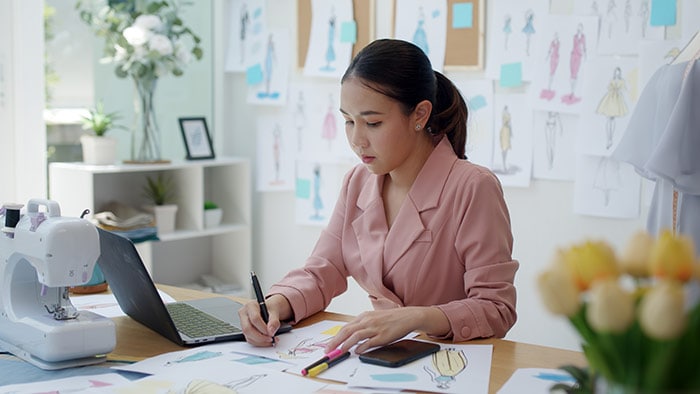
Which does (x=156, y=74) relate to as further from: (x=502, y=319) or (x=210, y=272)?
(x=502, y=319)

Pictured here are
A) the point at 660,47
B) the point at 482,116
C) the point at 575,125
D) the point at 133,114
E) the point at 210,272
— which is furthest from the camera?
the point at 210,272

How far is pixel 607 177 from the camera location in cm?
324

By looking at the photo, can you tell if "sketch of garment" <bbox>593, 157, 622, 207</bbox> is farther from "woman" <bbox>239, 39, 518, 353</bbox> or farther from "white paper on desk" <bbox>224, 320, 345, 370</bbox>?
"white paper on desk" <bbox>224, 320, 345, 370</bbox>

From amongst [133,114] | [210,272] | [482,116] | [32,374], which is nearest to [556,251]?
[32,374]

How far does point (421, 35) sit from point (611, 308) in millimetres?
2964

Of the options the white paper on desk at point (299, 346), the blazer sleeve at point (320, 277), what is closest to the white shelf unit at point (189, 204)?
the blazer sleeve at point (320, 277)

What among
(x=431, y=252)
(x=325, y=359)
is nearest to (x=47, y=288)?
(x=325, y=359)

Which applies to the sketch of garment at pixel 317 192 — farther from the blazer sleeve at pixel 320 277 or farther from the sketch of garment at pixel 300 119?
the blazer sleeve at pixel 320 277

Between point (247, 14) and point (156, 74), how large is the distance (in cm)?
71

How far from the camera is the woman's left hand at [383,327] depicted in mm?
1666

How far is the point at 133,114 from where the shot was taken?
4.02 m

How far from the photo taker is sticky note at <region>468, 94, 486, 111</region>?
139 inches

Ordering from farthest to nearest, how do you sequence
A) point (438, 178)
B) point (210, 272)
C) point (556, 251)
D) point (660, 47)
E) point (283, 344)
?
1. point (210, 272)
2. point (660, 47)
3. point (438, 178)
4. point (283, 344)
5. point (556, 251)

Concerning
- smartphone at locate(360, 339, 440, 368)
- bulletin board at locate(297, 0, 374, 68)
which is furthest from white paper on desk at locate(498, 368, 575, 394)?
bulletin board at locate(297, 0, 374, 68)
